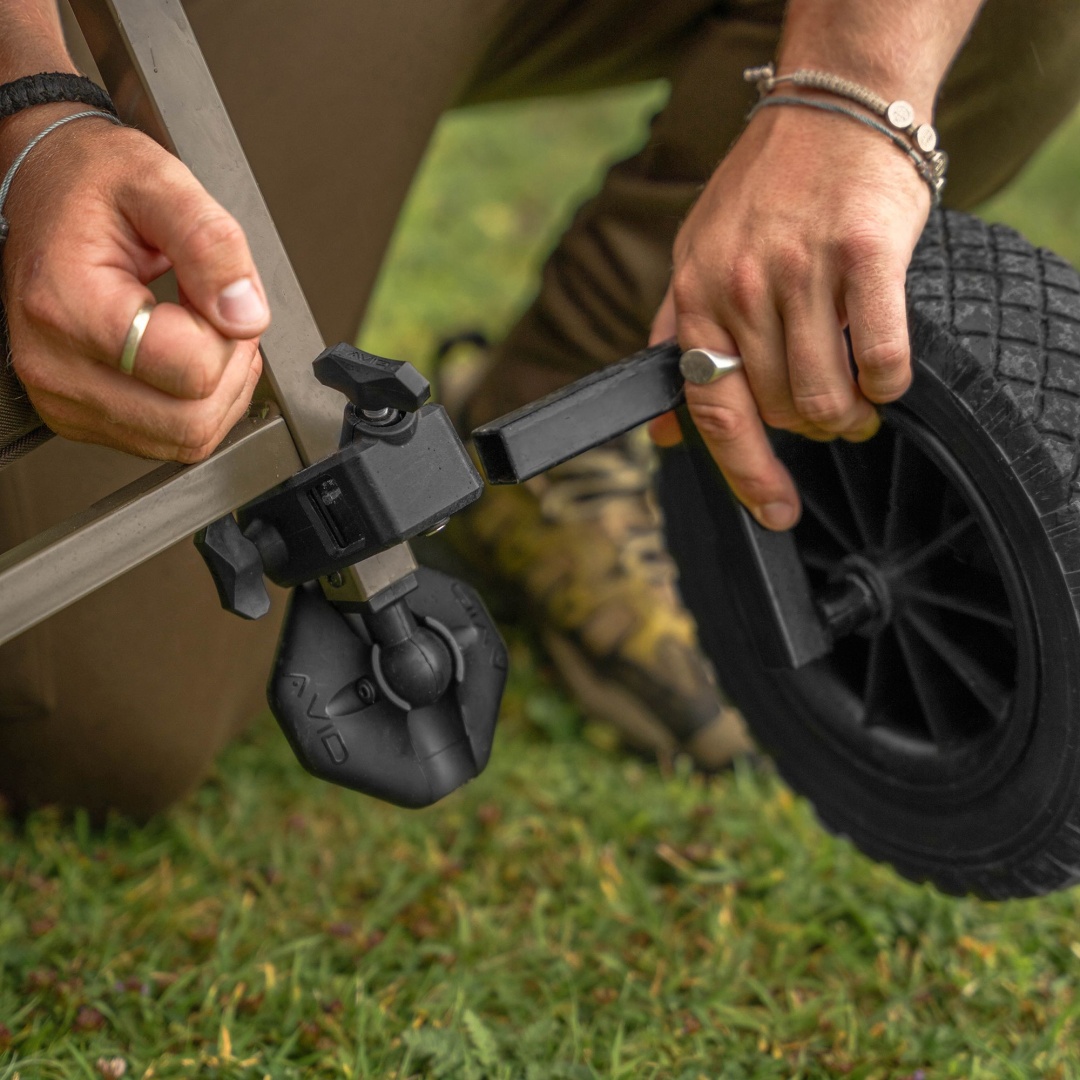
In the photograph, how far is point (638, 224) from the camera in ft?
5.75

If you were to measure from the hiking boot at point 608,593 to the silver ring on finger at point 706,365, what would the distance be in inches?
27.3

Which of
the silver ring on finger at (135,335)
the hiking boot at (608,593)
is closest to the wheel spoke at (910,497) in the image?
the hiking boot at (608,593)

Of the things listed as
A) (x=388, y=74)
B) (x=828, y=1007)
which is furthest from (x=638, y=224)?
(x=828, y=1007)

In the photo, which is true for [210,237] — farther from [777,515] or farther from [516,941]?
[516,941]

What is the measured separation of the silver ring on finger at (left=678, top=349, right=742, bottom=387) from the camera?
1.05 metres

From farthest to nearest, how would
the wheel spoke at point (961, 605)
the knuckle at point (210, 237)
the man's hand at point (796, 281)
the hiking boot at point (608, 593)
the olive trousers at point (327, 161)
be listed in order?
1. the hiking boot at point (608, 593)
2. the olive trousers at point (327, 161)
3. the wheel spoke at point (961, 605)
4. the man's hand at point (796, 281)
5. the knuckle at point (210, 237)

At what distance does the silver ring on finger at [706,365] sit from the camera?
105 cm

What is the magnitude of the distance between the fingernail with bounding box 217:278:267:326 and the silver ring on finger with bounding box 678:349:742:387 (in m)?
0.42

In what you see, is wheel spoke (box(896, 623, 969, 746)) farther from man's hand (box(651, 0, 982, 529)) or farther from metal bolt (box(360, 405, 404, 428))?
metal bolt (box(360, 405, 404, 428))

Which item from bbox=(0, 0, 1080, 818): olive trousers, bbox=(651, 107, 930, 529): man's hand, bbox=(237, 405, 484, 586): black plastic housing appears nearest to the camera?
bbox=(237, 405, 484, 586): black plastic housing

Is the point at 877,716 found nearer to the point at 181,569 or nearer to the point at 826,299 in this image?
the point at 826,299

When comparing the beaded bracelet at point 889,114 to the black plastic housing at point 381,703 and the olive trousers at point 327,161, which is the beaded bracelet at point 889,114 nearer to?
the olive trousers at point 327,161

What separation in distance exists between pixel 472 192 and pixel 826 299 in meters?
2.89

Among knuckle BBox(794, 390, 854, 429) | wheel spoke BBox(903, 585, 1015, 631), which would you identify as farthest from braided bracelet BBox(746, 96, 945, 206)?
wheel spoke BBox(903, 585, 1015, 631)
